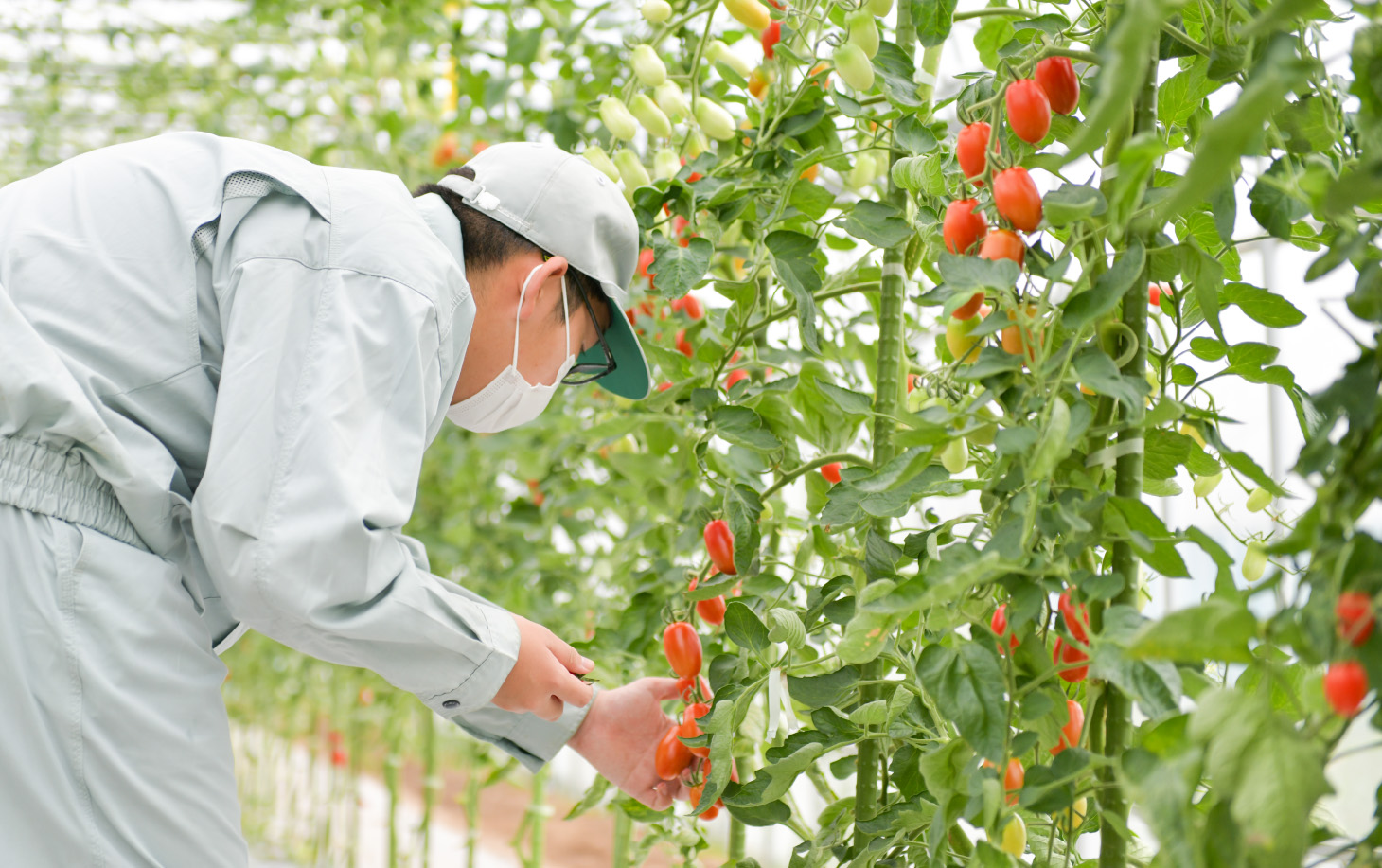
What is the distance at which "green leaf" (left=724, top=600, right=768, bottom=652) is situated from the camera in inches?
38.9

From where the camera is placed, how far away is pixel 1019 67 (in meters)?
0.79

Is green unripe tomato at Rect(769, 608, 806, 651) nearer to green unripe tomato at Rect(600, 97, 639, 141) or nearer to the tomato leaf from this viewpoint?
the tomato leaf

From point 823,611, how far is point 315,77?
2.02 m

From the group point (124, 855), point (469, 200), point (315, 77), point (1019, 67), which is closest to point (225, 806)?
point (124, 855)

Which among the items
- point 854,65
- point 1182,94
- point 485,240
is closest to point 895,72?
point 854,65

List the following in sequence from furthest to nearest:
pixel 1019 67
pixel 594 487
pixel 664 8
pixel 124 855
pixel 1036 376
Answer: pixel 594 487 < pixel 664 8 < pixel 124 855 < pixel 1019 67 < pixel 1036 376

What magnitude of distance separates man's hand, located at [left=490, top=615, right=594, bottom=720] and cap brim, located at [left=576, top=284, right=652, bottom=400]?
0.34 m

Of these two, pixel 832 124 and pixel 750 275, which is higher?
pixel 832 124

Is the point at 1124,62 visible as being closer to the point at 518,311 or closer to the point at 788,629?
the point at 788,629

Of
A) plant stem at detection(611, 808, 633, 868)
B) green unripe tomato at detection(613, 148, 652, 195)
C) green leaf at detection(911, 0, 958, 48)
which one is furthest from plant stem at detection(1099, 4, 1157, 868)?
plant stem at detection(611, 808, 633, 868)

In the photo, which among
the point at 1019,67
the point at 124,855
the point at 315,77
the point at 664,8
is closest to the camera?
the point at 1019,67

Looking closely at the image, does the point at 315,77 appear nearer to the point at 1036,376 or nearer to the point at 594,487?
the point at 594,487

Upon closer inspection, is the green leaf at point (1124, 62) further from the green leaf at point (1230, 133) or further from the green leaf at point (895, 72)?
the green leaf at point (895, 72)

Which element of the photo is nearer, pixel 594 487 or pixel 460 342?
pixel 460 342
